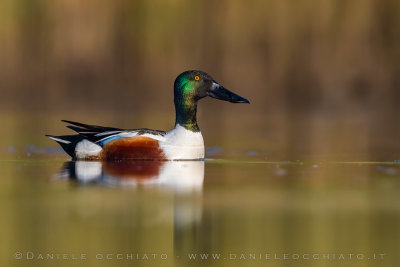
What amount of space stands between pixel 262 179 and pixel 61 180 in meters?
1.73

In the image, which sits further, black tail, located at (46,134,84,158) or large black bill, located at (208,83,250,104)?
large black bill, located at (208,83,250,104)

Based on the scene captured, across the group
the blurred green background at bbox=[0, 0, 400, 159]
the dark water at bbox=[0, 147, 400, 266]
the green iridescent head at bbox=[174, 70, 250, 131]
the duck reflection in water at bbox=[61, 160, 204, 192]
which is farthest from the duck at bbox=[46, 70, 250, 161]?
the blurred green background at bbox=[0, 0, 400, 159]

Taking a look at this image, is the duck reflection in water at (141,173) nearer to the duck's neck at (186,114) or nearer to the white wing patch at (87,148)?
the white wing patch at (87,148)

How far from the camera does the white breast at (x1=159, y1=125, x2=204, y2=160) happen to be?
10273 mm

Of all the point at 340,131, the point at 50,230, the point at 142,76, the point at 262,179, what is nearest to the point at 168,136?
the point at 262,179

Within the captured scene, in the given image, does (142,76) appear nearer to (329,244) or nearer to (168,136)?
(168,136)

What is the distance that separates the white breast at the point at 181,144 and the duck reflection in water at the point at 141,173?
0.10 meters

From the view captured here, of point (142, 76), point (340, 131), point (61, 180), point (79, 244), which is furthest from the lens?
point (142, 76)

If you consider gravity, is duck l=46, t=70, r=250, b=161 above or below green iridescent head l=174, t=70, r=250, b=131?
below

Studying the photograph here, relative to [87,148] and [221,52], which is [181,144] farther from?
[221,52]

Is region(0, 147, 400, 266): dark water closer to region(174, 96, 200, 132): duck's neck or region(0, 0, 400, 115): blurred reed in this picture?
region(174, 96, 200, 132): duck's neck

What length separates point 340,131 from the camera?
15.6 metres

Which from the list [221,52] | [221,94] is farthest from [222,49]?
[221,94]

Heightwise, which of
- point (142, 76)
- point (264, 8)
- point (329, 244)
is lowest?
point (329, 244)
